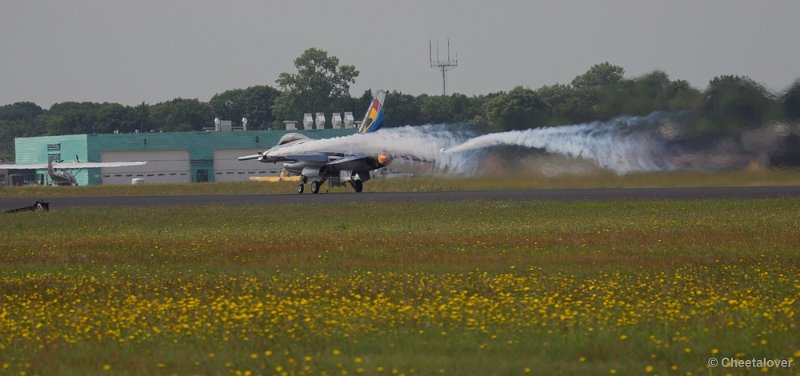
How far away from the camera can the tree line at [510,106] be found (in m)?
43.6

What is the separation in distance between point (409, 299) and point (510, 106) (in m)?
64.2

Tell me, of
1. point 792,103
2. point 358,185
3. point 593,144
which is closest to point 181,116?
point 358,185

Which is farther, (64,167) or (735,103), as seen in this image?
(64,167)

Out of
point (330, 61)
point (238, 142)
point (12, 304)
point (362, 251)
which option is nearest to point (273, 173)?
point (238, 142)

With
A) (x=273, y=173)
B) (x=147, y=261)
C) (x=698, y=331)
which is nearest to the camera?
(x=698, y=331)

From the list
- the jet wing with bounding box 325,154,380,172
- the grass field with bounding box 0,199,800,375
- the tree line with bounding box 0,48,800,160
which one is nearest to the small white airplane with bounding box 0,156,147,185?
the tree line with bounding box 0,48,800,160

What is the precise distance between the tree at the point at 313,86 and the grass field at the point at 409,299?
5661 inches

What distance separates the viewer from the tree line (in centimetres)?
4362

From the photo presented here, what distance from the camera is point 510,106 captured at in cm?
7988

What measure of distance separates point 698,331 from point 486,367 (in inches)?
120

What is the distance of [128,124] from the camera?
614 ft

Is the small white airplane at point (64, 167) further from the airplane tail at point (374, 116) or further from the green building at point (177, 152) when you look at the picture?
the airplane tail at point (374, 116)

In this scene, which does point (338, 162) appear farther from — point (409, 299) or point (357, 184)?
point (409, 299)

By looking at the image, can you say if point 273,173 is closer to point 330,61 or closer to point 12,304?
point 330,61
